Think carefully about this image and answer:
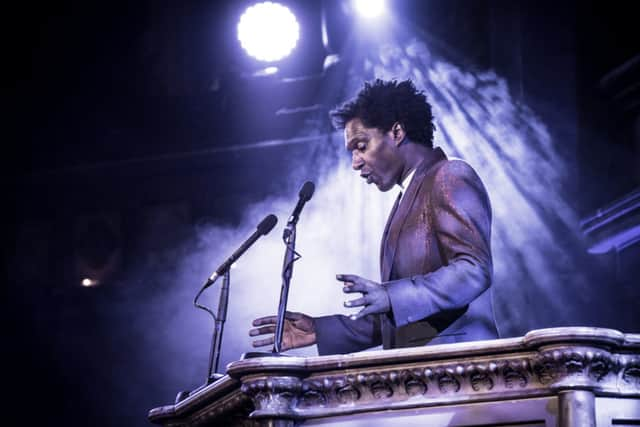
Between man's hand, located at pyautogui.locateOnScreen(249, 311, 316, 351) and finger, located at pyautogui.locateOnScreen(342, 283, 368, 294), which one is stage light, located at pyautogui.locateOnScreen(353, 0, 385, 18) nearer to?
man's hand, located at pyautogui.locateOnScreen(249, 311, 316, 351)

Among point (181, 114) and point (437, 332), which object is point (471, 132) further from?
point (437, 332)

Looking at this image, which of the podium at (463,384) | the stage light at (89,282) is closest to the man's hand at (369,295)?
the podium at (463,384)

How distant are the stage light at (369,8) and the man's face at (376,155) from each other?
12.7 feet

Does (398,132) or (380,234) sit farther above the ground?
(380,234)

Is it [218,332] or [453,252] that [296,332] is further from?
[218,332]

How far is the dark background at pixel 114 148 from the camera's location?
7.20 meters

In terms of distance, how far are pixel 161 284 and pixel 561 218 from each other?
3.31 metres

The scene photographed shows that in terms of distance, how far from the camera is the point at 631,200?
487 cm

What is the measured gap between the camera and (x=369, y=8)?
672 cm

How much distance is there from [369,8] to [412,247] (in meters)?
4.43

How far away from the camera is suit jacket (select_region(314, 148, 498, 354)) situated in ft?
7.46

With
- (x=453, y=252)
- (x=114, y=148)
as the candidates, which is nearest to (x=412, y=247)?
(x=453, y=252)

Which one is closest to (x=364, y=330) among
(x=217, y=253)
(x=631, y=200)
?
(x=631, y=200)

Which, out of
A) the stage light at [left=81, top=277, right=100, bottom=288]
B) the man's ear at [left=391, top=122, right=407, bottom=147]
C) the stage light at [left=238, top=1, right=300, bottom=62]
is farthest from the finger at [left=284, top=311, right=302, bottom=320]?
the stage light at [left=81, top=277, right=100, bottom=288]
